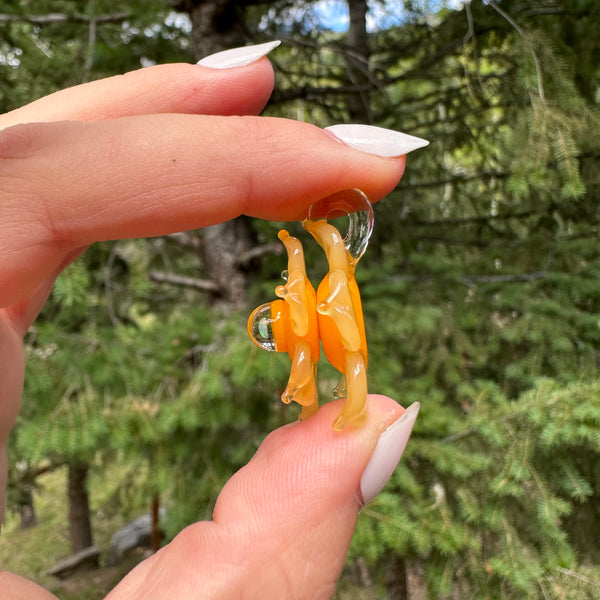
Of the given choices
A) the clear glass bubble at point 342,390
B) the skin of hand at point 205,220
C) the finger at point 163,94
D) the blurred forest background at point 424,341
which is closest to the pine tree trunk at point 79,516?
the blurred forest background at point 424,341

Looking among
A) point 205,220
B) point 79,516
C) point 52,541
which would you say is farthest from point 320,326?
point 52,541

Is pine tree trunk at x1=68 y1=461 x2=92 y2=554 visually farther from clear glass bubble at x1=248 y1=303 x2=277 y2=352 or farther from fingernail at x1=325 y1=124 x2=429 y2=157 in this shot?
fingernail at x1=325 y1=124 x2=429 y2=157

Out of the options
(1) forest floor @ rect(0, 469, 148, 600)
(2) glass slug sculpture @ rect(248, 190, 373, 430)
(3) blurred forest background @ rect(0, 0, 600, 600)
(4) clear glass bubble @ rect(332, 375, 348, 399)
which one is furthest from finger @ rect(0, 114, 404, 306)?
(1) forest floor @ rect(0, 469, 148, 600)

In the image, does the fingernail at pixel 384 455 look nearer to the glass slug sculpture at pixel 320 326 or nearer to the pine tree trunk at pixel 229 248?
the glass slug sculpture at pixel 320 326

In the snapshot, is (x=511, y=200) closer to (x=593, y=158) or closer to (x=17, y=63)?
(x=593, y=158)

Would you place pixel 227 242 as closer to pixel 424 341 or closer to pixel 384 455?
pixel 424 341
